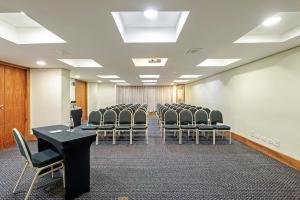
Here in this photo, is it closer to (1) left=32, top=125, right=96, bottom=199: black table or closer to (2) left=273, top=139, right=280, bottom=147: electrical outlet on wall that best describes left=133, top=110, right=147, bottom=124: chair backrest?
(1) left=32, top=125, right=96, bottom=199: black table

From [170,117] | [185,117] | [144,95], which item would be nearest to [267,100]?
[185,117]

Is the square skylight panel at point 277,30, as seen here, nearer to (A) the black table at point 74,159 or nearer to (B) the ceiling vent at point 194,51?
(B) the ceiling vent at point 194,51

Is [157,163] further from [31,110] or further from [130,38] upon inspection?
[31,110]

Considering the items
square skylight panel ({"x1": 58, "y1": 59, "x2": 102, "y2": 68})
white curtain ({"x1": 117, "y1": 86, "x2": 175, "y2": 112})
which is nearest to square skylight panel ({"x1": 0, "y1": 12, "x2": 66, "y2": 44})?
square skylight panel ({"x1": 58, "y1": 59, "x2": 102, "y2": 68})

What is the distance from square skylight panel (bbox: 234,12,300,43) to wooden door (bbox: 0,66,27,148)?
6134 millimetres

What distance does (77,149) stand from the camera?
2.40 metres

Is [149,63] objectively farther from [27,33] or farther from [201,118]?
[27,33]

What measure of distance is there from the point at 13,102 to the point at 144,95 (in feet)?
33.2

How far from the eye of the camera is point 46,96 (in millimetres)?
5641

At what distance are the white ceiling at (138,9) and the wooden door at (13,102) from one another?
4.22 feet

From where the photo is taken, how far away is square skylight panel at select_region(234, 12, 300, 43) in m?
2.65

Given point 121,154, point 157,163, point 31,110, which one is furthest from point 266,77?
point 31,110

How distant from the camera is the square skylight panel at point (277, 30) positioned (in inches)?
104

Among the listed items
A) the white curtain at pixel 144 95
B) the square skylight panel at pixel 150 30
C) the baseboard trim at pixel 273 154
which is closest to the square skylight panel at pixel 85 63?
the square skylight panel at pixel 150 30
